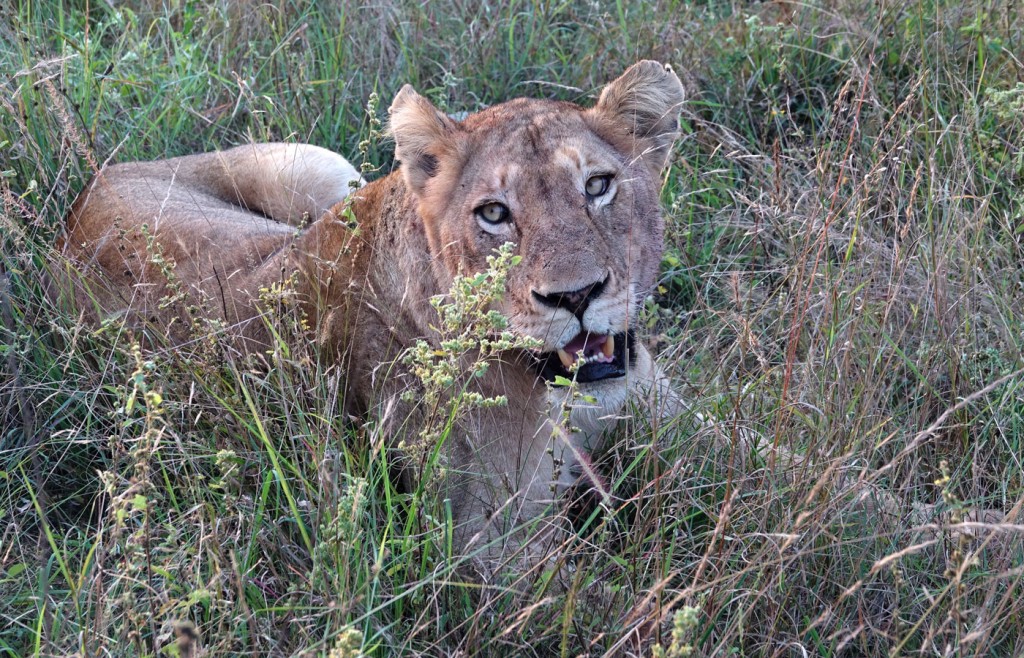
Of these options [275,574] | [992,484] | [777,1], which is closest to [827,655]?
[992,484]

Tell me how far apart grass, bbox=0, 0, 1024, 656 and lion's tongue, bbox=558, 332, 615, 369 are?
30 cm

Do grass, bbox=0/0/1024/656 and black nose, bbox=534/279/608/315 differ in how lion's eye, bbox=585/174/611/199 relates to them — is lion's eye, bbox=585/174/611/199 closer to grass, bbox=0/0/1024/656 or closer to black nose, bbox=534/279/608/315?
black nose, bbox=534/279/608/315

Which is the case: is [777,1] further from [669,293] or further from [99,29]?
[99,29]

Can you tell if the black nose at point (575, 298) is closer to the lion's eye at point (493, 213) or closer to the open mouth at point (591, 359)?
the open mouth at point (591, 359)

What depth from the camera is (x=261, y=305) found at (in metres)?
4.06

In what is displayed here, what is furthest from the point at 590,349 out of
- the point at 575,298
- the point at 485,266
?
the point at 485,266

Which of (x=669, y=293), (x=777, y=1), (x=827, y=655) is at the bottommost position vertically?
(x=669, y=293)

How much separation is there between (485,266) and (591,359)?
49 cm

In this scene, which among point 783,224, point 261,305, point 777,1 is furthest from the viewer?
point 777,1

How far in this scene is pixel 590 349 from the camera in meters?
3.56

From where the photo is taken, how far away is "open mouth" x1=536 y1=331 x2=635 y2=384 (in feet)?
11.5

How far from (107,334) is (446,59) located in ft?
9.52

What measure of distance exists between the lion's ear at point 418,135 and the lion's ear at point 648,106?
520 millimetres

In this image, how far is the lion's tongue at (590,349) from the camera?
3.50 metres
